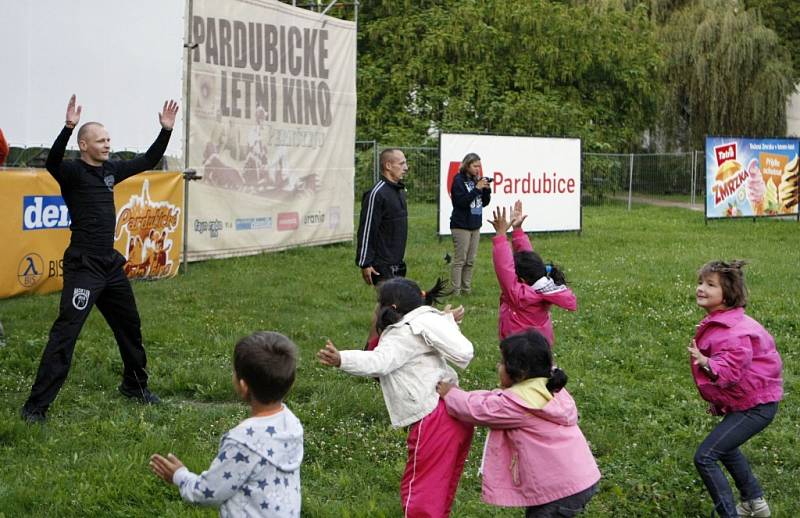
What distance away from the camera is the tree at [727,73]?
110 feet

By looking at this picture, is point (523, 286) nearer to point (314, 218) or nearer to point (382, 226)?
point (382, 226)

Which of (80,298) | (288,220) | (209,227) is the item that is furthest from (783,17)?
(80,298)

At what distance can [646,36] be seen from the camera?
33812 mm

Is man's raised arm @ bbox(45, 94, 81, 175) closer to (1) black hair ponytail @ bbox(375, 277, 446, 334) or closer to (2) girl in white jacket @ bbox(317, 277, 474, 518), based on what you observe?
(1) black hair ponytail @ bbox(375, 277, 446, 334)

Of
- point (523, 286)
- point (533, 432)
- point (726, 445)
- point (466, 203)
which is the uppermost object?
point (466, 203)

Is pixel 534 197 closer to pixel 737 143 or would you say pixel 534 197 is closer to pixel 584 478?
pixel 737 143

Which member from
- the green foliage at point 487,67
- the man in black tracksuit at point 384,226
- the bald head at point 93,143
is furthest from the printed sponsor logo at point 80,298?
the green foliage at point 487,67

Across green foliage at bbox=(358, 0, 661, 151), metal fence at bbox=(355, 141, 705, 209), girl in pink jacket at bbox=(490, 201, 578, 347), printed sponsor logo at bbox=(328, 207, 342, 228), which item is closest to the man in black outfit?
girl in pink jacket at bbox=(490, 201, 578, 347)

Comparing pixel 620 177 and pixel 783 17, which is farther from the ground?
pixel 783 17

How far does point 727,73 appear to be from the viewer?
1326 inches

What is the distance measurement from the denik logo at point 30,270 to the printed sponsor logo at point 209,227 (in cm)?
302

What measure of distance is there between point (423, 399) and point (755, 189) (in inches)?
769

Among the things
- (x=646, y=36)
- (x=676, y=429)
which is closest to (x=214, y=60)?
(x=676, y=429)

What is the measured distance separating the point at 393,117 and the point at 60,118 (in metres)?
20.2
